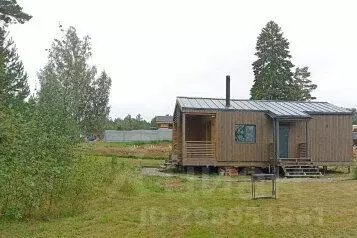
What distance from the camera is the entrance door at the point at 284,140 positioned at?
22.7 m

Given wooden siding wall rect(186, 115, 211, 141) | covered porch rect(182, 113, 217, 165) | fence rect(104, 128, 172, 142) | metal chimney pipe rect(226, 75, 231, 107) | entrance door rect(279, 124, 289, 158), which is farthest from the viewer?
fence rect(104, 128, 172, 142)

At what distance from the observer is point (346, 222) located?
8.62 meters

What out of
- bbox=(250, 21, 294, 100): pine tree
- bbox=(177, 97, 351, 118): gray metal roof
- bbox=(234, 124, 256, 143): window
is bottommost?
Answer: bbox=(234, 124, 256, 143): window

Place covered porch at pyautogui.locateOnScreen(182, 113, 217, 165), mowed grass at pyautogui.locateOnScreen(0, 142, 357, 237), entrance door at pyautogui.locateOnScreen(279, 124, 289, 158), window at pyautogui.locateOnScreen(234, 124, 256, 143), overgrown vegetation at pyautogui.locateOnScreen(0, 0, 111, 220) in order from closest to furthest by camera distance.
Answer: mowed grass at pyautogui.locateOnScreen(0, 142, 357, 237) → overgrown vegetation at pyautogui.locateOnScreen(0, 0, 111, 220) → covered porch at pyautogui.locateOnScreen(182, 113, 217, 165) → window at pyautogui.locateOnScreen(234, 124, 256, 143) → entrance door at pyautogui.locateOnScreen(279, 124, 289, 158)

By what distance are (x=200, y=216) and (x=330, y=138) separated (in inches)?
615

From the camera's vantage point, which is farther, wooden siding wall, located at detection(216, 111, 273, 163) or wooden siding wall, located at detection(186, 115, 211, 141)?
wooden siding wall, located at detection(186, 115, 211, 141)

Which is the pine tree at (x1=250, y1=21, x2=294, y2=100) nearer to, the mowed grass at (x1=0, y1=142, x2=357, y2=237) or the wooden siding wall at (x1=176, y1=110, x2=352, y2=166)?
the wooden siding wall at (x1=176, y1=110, x2=352, y2=166)

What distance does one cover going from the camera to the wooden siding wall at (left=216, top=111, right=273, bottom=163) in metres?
22.0

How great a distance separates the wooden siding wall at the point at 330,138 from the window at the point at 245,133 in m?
3.10

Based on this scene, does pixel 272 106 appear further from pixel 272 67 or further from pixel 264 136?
pixel 272 67

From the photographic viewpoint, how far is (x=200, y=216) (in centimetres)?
918

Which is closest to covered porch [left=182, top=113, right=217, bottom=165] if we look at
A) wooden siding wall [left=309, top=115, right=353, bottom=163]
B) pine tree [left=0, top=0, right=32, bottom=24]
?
wooden siding wall [left=309, top=115, right=353, bottom=163]

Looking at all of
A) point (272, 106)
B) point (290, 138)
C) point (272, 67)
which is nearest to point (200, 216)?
point (290, 138)

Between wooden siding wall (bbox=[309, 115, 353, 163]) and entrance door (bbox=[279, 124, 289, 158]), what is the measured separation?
46.9 inches
